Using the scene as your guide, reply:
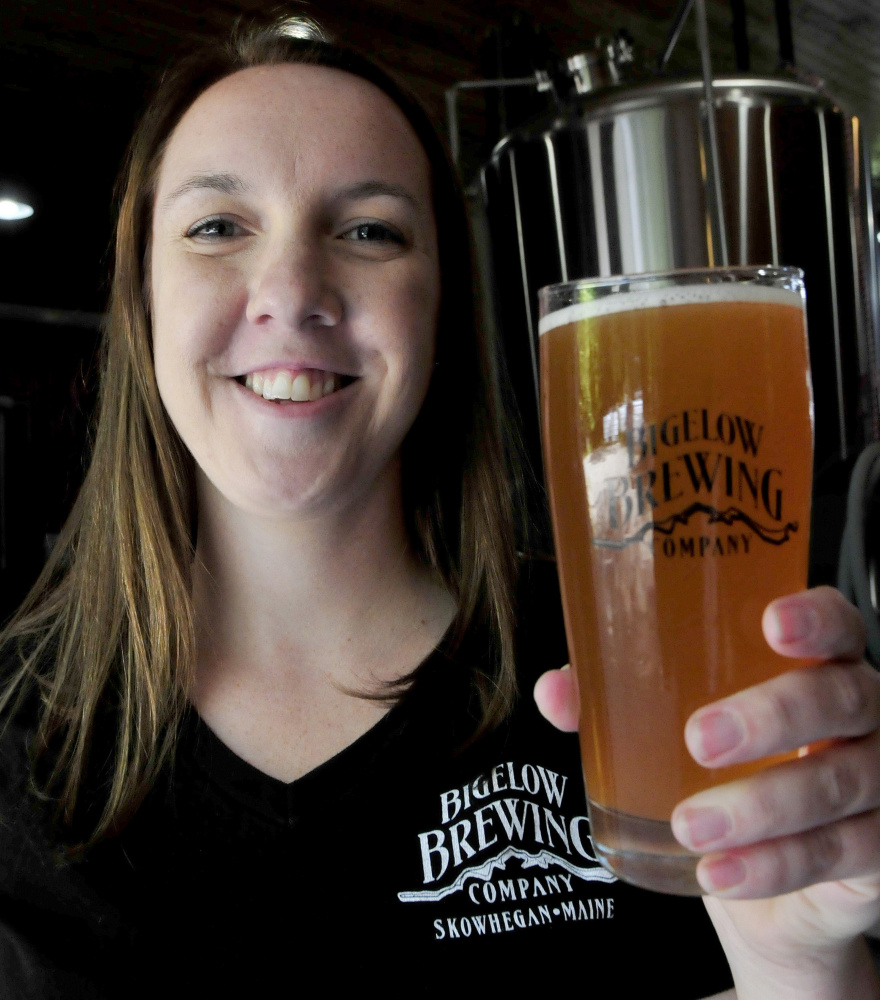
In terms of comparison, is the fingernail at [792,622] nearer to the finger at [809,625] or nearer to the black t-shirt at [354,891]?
the finger at [809,625]

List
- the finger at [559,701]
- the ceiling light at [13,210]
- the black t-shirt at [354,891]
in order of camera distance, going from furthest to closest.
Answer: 1. the ceiling light at [13,210]
2. the black t-shirt at [354,891]
3. the finger at [559,701]

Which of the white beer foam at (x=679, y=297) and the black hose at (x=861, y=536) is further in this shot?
the black hose at (x=861, y=536)

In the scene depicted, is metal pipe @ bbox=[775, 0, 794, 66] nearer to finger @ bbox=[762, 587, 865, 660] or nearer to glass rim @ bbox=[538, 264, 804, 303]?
glass rim @ bbox=[538, 264, 804, 303]

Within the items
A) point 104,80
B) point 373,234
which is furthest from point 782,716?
point 104,80

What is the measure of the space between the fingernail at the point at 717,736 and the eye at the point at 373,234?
80 centimetres

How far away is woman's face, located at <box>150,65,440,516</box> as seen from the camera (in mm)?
1093

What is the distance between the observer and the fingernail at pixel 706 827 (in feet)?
1.86

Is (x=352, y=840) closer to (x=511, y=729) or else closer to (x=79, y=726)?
(x=511, y=729)

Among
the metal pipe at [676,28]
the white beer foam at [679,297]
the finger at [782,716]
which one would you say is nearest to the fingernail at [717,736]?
the finger at [782,716]

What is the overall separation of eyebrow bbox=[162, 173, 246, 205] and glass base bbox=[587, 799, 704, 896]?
0.84 m

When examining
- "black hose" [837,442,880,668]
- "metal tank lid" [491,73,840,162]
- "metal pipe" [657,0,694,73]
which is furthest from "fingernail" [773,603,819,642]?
"metal tank lid" [491,73,840,162]

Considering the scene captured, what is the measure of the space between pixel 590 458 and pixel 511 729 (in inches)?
25.3

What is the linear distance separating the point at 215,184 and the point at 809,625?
0.87 metres

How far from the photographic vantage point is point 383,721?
1140 mm
